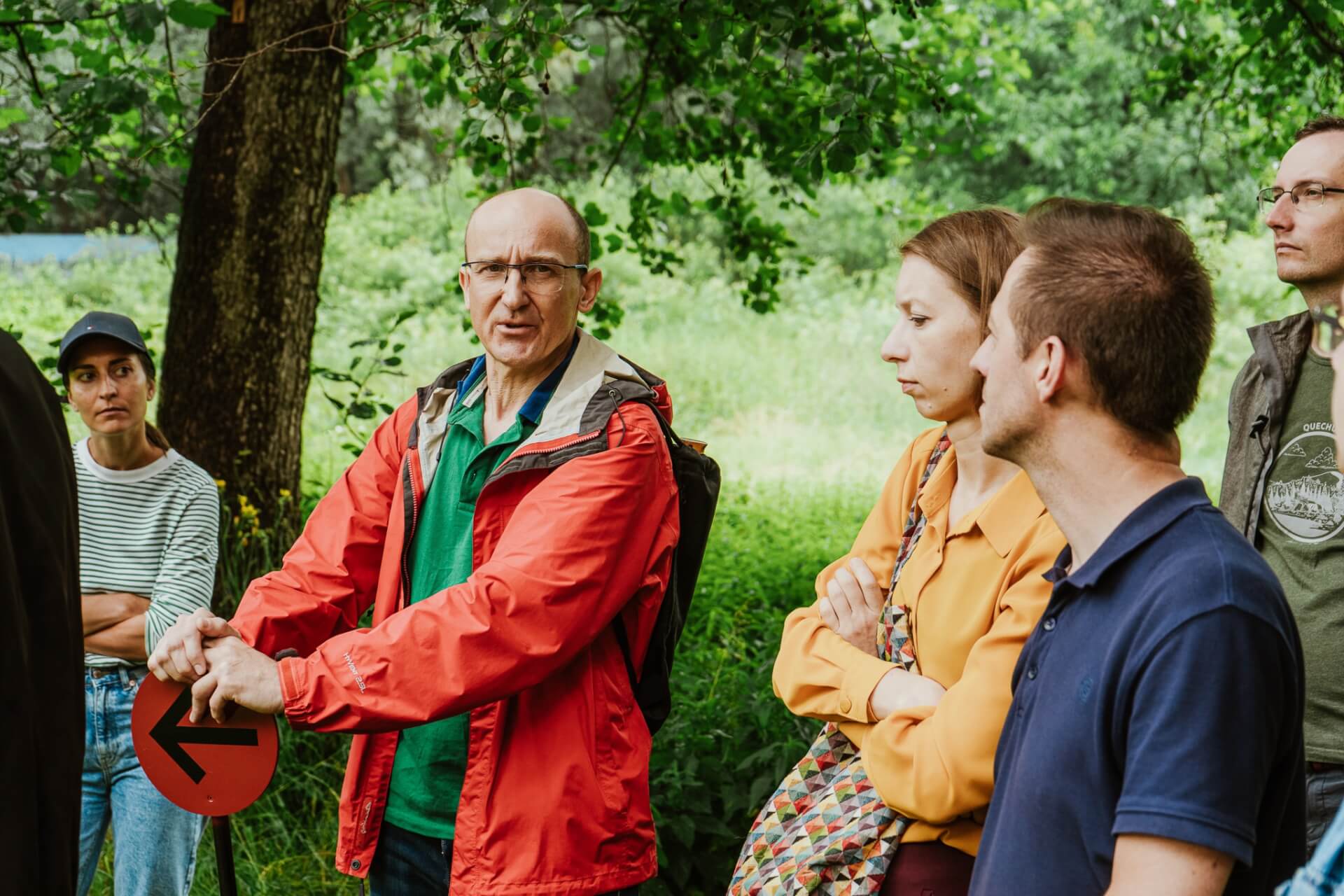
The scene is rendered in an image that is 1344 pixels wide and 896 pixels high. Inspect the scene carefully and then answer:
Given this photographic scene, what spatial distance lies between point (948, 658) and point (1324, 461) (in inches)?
46.3

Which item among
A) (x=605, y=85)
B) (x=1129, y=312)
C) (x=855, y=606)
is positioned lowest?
(x=855, y=606)

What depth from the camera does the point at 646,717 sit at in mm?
2490

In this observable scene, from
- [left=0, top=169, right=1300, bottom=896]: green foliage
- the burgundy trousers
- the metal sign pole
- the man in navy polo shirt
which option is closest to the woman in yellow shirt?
the burgundy trousers

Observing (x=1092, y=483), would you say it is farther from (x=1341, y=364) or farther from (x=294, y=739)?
(x=294, y=739)

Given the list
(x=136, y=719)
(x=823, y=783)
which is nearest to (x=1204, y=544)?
(x=823, y=783)

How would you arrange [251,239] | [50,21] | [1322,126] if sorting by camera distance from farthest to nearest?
[251,239]
[50,21]
[1322,126]

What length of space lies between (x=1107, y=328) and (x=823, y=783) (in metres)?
0.96

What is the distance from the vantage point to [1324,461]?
2.63m

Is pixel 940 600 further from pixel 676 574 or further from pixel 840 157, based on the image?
pixel 840 157

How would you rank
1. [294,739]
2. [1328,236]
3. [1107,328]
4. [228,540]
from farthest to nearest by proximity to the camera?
[228,540] → [294,739] → [1328,236] → [1107,328]

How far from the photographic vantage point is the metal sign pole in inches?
92.0

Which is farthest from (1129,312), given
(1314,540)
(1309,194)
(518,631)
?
(1309,194)

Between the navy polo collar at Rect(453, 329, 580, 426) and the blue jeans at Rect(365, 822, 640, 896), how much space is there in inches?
32.9

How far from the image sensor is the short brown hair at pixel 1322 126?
2812mm
